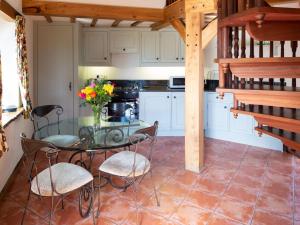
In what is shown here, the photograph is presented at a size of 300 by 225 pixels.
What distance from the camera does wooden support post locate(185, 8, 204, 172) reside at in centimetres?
342

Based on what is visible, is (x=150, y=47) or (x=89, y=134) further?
(x=150, y=47)

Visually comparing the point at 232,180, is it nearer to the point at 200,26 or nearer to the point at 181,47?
the point at 200,26

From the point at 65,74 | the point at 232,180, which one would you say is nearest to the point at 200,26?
the point at 232,180

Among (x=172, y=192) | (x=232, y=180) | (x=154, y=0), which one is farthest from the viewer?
(x=154, y=0)

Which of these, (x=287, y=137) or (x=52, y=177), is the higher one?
(x=287, y=137)

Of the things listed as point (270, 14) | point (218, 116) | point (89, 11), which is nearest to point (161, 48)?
point (218, 116)

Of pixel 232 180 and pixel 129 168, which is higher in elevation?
pixel 129 168

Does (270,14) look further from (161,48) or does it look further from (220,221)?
(161,48)

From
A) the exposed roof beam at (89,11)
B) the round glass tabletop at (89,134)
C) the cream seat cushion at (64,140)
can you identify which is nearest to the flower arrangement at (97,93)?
the round glass tabletop at (89,134)

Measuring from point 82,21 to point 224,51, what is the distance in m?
3.95

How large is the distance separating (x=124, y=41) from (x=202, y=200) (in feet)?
12.3

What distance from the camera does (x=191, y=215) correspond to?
8.46 feet

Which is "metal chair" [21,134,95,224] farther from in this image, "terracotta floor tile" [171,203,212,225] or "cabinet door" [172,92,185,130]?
"cabinet door" [172,92,185,130]

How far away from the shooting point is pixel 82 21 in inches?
203
